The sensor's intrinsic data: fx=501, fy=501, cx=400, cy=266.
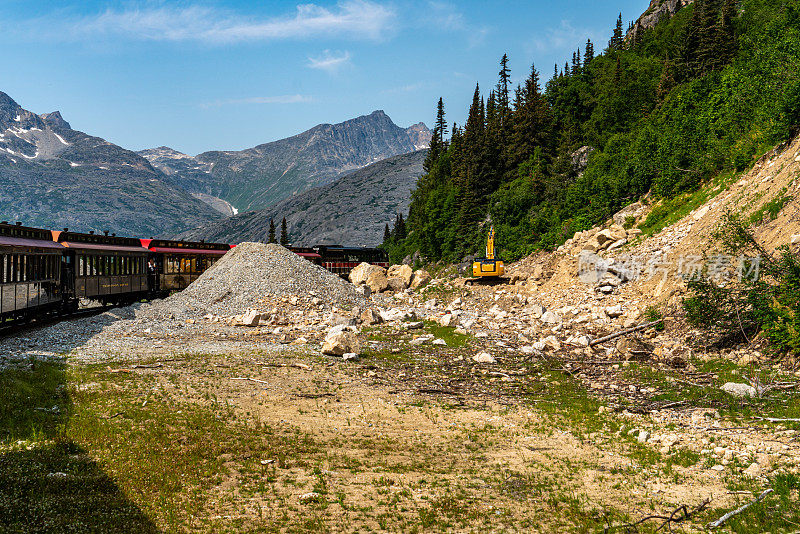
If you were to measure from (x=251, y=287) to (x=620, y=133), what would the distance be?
44.4m

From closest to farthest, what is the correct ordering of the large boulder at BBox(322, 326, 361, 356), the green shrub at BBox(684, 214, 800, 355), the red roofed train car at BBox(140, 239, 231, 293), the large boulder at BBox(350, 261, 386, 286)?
the green shrub at BBox(684, 214, 800, 355)
the large boulder at BBox(322, 326, 361, 356)
the red roofed train car at BBox(140, 239, 231, 293)
the large boulder at BBox(350, 261, 386, 286)

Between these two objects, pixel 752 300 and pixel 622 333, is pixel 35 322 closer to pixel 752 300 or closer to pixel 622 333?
pixel 622 333

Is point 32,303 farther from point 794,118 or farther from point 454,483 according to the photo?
point 794,118

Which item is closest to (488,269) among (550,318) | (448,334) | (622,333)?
(550,318)

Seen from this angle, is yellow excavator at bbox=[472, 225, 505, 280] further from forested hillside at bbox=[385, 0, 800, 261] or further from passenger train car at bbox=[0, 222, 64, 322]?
passenger train car at bbox=[0, 222, 64, 322]

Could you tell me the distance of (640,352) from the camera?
20.0 m

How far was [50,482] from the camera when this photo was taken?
329 inches

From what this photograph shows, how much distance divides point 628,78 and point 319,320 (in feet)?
199

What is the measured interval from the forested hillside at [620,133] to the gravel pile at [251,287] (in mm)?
21739

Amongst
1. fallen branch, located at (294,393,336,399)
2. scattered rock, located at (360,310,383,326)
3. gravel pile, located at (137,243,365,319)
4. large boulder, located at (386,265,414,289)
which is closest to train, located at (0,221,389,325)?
gravel pile, located at (137,243,365,319)

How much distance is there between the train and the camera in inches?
892

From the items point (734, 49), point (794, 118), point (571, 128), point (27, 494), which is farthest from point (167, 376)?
point (734, 49)

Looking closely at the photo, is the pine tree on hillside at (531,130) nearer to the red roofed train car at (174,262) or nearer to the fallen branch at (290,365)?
the red roofed train car at (174,262)

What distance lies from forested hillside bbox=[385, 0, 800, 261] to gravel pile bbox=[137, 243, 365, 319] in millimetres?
21739
